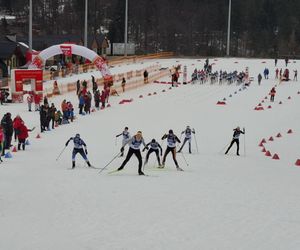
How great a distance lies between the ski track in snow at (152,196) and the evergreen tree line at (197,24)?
6801cm

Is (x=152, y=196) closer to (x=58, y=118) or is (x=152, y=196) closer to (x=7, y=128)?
(x=7, y=128)

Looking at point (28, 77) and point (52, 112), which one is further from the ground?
point (28, 77)

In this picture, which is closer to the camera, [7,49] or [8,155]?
[8,155]

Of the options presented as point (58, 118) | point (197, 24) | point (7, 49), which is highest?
point (197, 24)

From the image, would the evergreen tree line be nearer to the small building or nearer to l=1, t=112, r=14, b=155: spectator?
the small building

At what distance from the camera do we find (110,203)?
14578 mm

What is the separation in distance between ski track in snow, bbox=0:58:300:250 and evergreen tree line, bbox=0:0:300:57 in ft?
223

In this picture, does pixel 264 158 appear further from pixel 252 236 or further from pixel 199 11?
pixel 199 11

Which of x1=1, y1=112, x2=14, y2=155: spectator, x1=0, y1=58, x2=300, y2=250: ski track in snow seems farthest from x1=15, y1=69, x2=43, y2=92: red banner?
x1=1, y1=112, x2=14, y2=155: spectator

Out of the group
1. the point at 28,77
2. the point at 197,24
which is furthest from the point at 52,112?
the point at 197,24

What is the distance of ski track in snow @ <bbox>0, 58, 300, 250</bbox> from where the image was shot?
12.1 metres

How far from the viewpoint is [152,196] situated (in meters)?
15.4

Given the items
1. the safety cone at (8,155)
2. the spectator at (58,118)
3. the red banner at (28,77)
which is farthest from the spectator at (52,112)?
the red banner at (28,77)

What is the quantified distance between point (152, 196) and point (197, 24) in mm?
87316
